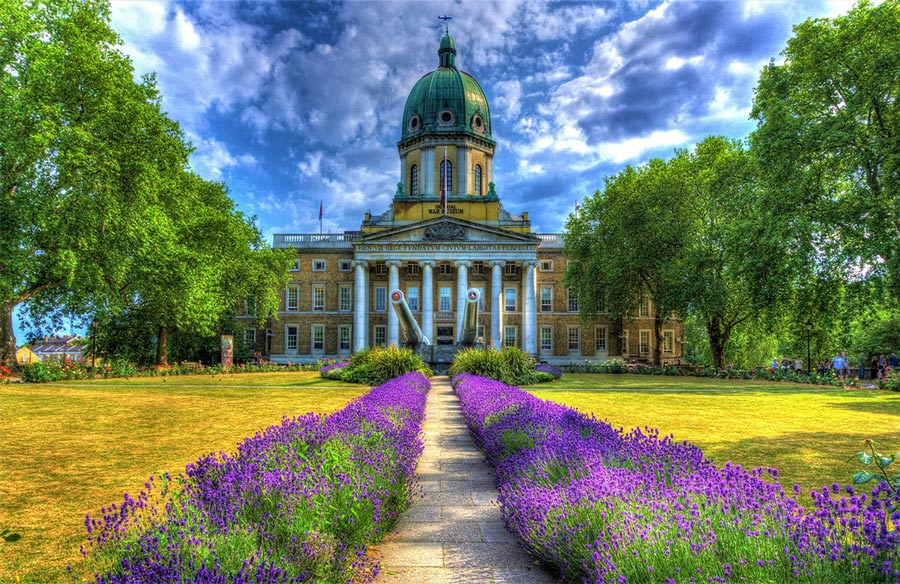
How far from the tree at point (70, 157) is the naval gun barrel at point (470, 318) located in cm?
1469

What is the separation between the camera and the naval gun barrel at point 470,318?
2544 cm

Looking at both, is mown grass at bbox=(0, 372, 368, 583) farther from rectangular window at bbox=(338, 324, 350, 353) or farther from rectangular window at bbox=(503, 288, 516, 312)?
rectangular window at bbox=(503, 288, 516, 312)

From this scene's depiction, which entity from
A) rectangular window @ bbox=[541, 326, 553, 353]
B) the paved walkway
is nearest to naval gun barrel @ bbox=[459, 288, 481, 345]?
the paved walkway

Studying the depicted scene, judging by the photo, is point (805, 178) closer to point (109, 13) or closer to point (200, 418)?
point (200, 418)

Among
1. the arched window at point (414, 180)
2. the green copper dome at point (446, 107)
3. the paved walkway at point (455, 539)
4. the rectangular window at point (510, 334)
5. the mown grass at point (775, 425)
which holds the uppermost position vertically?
the green copper dome at point (446, 107)

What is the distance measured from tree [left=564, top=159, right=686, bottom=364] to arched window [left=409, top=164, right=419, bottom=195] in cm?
1973

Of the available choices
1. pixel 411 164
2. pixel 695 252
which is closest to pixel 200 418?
pixel 695 252

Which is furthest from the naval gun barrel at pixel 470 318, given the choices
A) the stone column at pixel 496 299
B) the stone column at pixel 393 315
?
the stone column at pixel 393 315

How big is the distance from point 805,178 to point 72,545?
25670mm

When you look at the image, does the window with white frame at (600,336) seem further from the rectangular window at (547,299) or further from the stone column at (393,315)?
the stone column at (393,315)

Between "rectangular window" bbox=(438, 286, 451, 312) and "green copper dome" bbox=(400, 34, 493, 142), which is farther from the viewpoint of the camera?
"green copper dome" bbox=(400, 34, 493, 142)

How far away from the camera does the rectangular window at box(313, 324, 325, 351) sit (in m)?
54.2

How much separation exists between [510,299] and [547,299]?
3856 mm

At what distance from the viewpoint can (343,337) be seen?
54.1 metres
